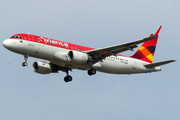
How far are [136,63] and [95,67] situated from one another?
7379 mm

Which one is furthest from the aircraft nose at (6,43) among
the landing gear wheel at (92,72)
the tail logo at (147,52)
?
the tail logo at (147,52)

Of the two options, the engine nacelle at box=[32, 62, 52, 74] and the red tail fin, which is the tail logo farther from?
the engine nacelle at box=[32, 62, 52, 74]

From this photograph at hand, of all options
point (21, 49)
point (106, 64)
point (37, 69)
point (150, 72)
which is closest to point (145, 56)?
point (150, 72)

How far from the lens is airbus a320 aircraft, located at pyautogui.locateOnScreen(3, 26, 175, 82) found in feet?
145

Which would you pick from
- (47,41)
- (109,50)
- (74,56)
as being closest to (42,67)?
(47,41)

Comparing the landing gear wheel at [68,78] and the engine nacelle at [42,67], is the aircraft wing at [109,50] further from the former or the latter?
the engine nacelle at [42,67]

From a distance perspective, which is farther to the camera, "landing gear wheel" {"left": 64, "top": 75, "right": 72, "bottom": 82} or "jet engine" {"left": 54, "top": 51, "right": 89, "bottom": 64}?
"landing gear wheel" {"left": 64, "top": 75, "right": 72, "bottom": 82}

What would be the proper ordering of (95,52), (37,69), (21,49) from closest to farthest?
(21,49) → (95,52) → (37,69)

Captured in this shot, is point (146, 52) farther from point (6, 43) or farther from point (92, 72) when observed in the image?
point (6, 43)

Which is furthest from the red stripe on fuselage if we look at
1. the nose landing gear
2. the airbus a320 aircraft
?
the nose landing gear

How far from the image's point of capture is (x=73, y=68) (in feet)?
161

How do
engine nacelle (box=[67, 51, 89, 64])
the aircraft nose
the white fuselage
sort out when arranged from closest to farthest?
the aircraft nose
the white fuselage
engine nacelle (box=[67, 51, 89, 64])

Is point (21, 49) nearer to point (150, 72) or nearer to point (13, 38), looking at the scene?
point (13, 38)

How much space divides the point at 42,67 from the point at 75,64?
6305 millimetres
